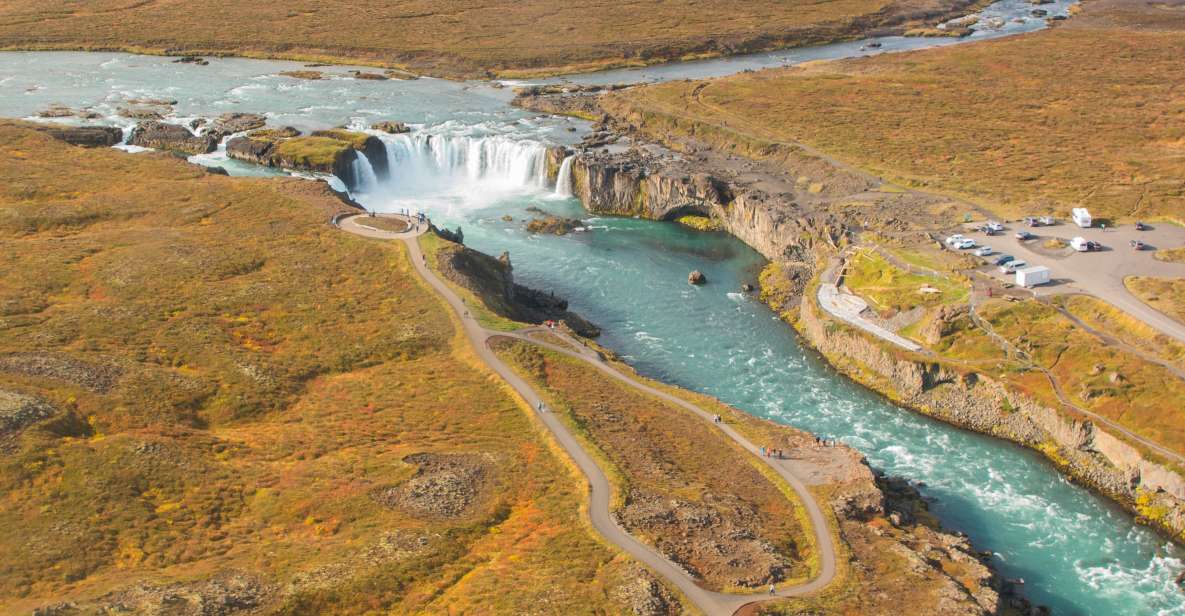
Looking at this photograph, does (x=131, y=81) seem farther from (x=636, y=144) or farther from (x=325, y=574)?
(x=325, y=574)

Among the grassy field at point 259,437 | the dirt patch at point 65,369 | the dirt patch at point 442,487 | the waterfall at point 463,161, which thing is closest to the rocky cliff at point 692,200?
the waterfall at point 463,161

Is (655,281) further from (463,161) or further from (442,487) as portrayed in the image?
(442,487)

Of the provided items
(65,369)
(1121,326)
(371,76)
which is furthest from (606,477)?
(371,76)

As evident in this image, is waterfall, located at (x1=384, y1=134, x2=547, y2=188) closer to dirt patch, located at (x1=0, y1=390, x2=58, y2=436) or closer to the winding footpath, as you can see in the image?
the winding footpath

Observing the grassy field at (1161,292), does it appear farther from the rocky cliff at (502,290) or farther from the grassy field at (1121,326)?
the rocky cliff at (502,290)

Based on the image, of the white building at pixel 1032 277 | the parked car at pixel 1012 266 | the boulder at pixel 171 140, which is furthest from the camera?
the boulder at pixel 171 140
